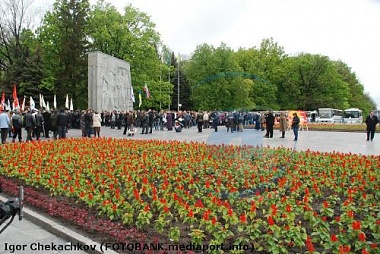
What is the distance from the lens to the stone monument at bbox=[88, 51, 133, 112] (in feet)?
101

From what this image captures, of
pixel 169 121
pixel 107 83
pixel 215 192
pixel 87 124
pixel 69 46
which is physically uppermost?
pixel 69 46

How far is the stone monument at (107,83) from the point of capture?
30797mm

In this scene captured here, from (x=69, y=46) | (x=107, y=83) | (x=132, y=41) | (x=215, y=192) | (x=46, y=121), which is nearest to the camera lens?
(x=215, y=192)

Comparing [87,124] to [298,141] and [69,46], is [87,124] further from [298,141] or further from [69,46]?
[69,46]

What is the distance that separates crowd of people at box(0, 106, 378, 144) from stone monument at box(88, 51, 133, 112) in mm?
1340

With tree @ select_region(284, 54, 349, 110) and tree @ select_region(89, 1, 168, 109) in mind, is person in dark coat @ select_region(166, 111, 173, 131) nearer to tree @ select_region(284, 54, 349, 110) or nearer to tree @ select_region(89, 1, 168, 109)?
tree @ select_region(89, 1, 168, 109)

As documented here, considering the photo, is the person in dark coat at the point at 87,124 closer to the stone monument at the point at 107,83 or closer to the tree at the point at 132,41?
the stone monument at the point at 107,83

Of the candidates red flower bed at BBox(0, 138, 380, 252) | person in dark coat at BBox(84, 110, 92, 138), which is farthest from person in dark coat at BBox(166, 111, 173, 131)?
red flower bed at BBox(0, 138, 380, 252)

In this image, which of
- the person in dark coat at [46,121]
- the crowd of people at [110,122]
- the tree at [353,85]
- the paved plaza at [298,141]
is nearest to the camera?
the paved plaza at [298,141]

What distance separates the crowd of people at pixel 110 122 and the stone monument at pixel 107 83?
4.40 ft

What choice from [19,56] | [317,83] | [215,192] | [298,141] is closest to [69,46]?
[19,56]

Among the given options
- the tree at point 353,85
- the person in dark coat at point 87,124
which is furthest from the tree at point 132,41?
the tree at point 353,85

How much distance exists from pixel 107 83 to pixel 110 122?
3455 millimetres

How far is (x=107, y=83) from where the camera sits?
3244 centimetres
